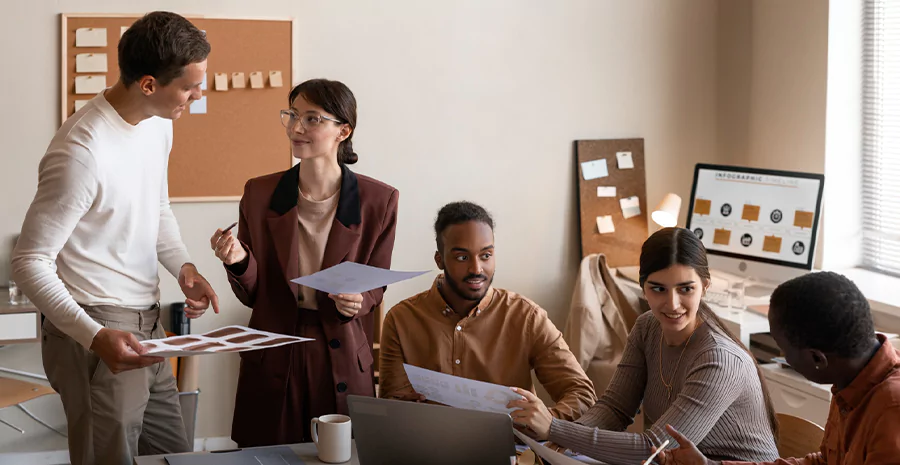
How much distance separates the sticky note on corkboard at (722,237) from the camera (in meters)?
3.69

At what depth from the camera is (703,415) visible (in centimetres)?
189

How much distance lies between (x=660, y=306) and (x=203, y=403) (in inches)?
102

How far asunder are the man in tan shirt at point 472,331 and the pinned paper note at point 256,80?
5.78 ft

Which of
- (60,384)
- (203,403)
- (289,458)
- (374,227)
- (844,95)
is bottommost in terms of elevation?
(203,403)

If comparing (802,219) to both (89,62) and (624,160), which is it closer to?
(624,160)

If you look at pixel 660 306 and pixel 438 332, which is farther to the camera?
pixel 438 332

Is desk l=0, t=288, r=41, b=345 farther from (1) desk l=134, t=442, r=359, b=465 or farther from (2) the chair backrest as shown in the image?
(2) the chair backrest

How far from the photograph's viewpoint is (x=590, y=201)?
4297mm

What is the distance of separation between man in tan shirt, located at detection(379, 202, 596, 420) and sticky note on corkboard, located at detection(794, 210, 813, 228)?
1.56 meters

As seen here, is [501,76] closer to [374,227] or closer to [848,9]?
[848,9]

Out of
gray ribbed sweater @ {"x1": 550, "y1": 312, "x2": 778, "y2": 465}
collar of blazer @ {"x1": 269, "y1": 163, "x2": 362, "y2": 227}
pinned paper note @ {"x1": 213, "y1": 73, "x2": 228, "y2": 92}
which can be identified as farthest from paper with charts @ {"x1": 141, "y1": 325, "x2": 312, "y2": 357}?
pinned paper note @ {"x1": 213, "y1": 73, "x2": 228, "y2": 92}

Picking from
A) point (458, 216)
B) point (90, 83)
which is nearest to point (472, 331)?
point (458, 216)

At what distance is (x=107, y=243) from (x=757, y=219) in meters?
2.57

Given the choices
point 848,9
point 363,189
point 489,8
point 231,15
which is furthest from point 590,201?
point 363,189
